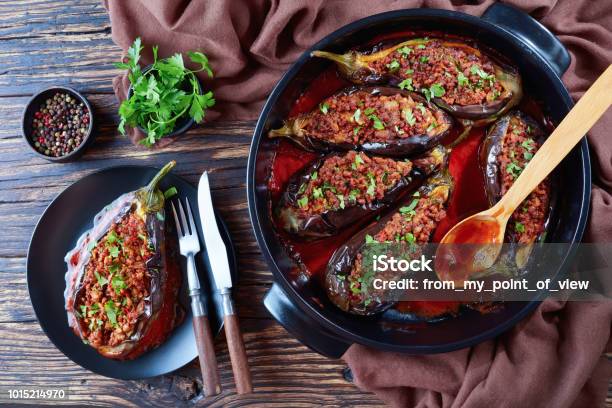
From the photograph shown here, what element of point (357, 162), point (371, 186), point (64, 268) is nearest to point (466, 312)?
point (371, 186)

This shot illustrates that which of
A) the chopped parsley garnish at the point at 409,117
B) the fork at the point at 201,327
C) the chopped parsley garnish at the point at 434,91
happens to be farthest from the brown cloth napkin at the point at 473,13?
the fork at the point at 201,327

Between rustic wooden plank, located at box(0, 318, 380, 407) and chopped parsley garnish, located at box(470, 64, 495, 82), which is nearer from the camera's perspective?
chopped parsley garnish, located at box(470, 64, 495, 82)

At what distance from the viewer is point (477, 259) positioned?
7.45 ft

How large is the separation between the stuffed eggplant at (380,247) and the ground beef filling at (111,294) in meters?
0.75

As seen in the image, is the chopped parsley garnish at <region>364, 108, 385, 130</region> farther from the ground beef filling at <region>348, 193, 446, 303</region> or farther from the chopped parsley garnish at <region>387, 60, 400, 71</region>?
the ground beef filling at <region>348, 193, 446, 303</region>

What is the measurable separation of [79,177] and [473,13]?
1.81 meters

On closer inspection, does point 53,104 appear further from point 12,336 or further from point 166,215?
point 12,336

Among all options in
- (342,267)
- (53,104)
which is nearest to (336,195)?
(342,267)

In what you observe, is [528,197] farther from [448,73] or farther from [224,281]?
[224,281]

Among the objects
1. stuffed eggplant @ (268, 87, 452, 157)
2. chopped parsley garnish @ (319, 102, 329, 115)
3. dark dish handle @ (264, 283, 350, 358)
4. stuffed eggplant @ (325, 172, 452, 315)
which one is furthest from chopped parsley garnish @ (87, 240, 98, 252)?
chopped parsley garnish @ (319, 102, 329, 115)

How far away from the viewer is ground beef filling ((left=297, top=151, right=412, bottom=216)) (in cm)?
230

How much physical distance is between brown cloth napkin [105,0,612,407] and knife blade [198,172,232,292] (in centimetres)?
39

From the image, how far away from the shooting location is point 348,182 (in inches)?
91.3

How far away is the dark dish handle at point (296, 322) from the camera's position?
2209mm
